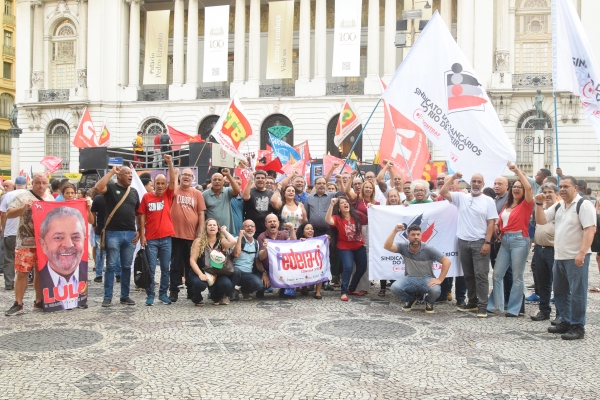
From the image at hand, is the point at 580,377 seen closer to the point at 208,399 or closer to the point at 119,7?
the point at 208,399

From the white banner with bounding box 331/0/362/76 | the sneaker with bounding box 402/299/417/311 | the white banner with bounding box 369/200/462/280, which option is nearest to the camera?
the sneaker with bounding box 402/299/417/311

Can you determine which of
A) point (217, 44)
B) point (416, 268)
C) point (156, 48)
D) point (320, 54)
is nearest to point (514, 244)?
point (416, 268)

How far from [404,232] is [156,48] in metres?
30.8

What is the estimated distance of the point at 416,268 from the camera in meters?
9.01

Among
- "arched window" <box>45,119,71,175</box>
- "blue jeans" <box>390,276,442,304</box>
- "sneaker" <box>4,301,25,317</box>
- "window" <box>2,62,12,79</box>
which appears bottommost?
"sneaker" <box>4,301,25,317</box>

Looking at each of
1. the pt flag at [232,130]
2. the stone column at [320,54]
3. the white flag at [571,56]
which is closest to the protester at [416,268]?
the white flag at [571,56]

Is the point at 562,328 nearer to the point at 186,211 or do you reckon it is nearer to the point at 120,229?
the point at 186,211

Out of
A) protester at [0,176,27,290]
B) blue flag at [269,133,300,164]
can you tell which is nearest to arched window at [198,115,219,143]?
blue flag at [269,133,300,164]

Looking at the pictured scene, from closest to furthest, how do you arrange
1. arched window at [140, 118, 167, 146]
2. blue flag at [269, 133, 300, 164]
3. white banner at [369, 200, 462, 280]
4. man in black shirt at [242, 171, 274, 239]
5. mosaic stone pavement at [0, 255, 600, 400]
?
mosaic stone pavement at [0, 255, 600, 400] → white banner at [369, 200, 462, 280] → man in black shirt at [242, 171, 274, 239] → blue flag at [269, 133, 300, 164] → arched window at [140, 118, 167, 146]

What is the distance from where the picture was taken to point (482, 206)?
862cm

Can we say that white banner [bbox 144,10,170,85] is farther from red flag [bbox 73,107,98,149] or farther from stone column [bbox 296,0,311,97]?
red flag [bbox 73,107,98,149]

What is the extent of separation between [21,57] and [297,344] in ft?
131

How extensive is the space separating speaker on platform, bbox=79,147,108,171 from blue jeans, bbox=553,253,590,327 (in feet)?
39.6

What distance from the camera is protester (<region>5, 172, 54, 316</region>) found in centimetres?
839
